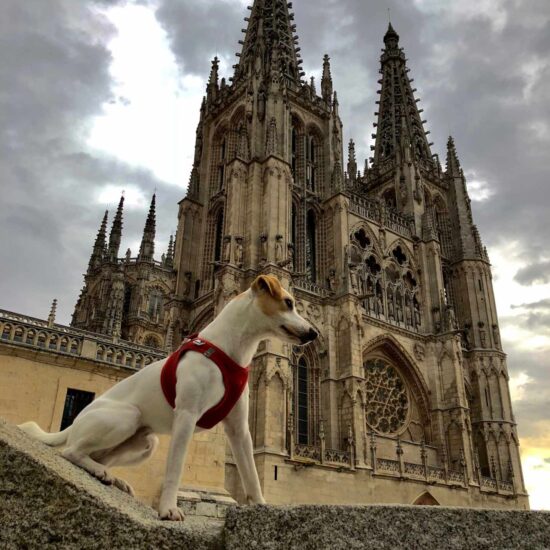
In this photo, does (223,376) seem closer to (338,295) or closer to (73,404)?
(73,404)

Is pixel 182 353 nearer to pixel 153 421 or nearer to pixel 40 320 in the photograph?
pixel 153 421

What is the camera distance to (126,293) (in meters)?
38.2

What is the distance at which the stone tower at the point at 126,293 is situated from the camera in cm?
3550

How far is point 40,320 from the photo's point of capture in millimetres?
11633

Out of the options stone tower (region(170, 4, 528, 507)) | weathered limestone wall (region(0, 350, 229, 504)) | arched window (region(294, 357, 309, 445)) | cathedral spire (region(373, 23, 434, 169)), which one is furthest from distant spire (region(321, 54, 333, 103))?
weathered limestone wall (region(0, 350, 229, 504))

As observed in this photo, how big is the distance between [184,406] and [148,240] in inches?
1592

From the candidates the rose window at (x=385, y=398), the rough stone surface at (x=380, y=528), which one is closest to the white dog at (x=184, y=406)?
the rough stone surface at (x=380, y=528)

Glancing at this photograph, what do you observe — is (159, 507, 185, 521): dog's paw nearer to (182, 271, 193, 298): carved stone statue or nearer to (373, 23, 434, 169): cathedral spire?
(182, 271, 193, 298): carved stone statue

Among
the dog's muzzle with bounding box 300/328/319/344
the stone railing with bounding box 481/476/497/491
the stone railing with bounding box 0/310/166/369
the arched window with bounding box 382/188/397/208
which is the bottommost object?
the dog's muzzle with bounding box 300/328/319/344

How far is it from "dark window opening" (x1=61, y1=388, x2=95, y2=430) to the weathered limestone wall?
0.10 meters

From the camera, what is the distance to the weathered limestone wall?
989cm

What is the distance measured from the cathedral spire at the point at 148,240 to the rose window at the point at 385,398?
69.8 feet

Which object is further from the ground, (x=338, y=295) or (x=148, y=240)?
(x=148, y=240)

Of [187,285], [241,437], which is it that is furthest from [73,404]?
[187,285]
